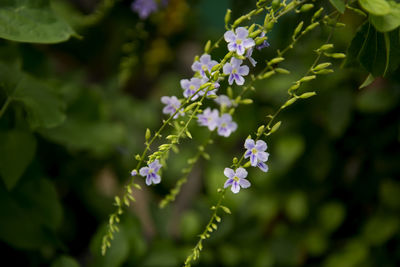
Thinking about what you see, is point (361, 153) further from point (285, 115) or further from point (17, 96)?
point (17, 96)

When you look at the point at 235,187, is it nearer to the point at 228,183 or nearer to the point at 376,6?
the point at 228,183

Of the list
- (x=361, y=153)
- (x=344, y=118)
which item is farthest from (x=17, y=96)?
(x=361, y=153)

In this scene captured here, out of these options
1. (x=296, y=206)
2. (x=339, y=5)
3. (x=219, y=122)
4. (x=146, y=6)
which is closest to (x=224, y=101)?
(x=219, y=122)

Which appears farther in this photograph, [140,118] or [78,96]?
[140,118]

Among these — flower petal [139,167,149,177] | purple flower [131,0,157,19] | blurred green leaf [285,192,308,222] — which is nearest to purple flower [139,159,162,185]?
flower petal [139,167,149,177]

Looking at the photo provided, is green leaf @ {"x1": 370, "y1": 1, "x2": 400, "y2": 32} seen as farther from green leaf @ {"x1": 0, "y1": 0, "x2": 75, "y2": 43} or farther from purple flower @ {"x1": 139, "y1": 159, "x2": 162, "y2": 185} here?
green leaf @ {"x1": 0, "y1": 0, "x2": 75, "y2": 43}

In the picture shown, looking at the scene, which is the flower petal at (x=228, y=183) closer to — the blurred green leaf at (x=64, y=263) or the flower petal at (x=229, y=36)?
the flower petal at (x=229, y=36)
